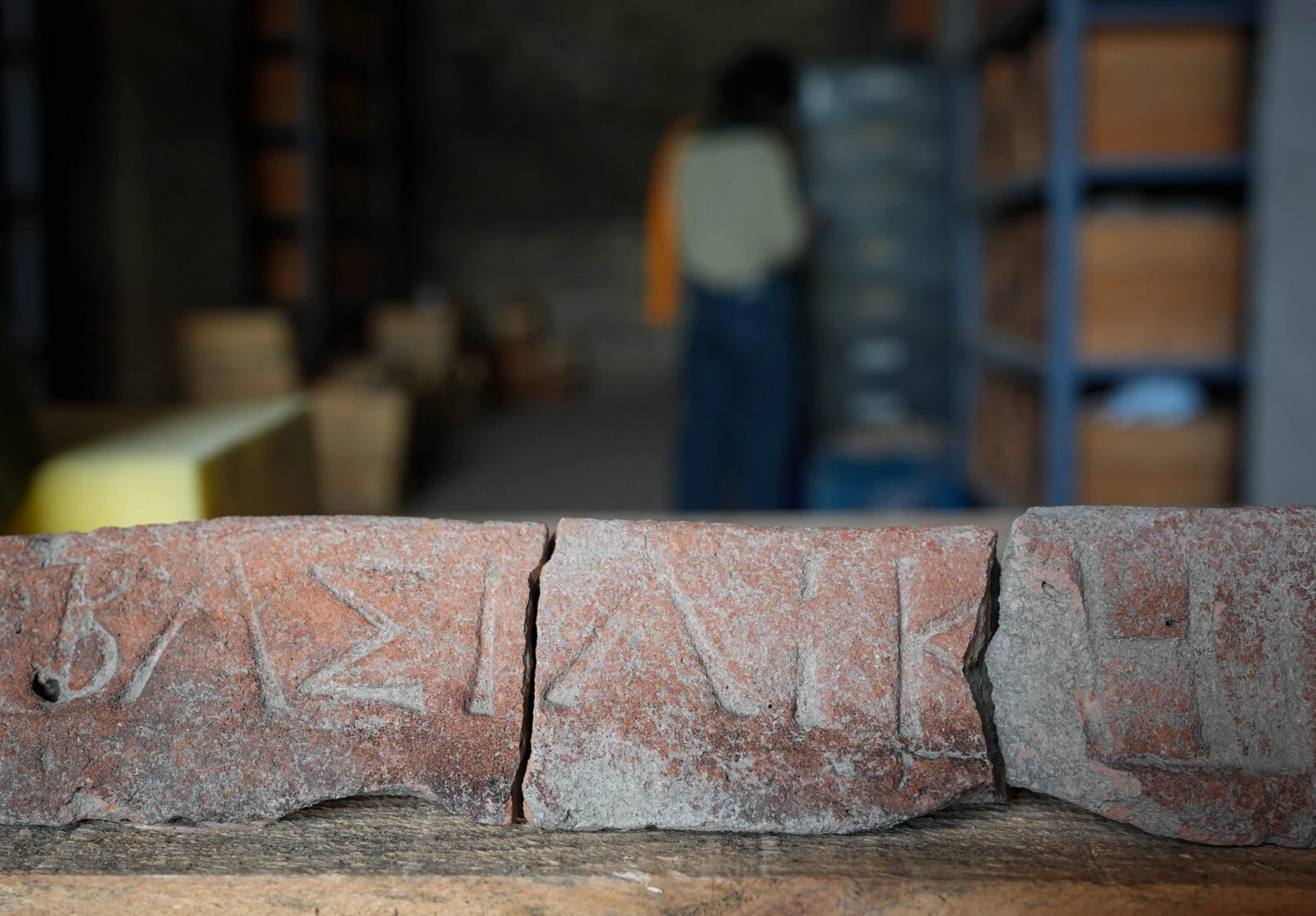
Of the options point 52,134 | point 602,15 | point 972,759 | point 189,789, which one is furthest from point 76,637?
point 602,15

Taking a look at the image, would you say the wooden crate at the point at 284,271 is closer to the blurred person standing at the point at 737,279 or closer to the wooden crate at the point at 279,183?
the wooden crate at the point at 279,183

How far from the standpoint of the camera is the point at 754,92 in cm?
415

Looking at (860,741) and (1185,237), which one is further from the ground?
A: (1185,237)

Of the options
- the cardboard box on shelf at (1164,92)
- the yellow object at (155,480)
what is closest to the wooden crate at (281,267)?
the cardboard box on shelf at (1164,92)

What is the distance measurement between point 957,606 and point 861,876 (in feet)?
0.91

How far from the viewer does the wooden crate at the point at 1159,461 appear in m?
3.14

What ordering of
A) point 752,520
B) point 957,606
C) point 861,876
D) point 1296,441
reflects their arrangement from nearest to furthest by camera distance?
point 861,876, point 957,606, point 752,520, point 1296,441

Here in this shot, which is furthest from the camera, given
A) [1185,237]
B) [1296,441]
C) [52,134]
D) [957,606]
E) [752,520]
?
[52,134]

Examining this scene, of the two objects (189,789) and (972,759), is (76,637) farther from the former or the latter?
(972,759)

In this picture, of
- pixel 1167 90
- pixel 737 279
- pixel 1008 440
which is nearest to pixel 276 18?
pixel 737 279

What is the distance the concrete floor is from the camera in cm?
517

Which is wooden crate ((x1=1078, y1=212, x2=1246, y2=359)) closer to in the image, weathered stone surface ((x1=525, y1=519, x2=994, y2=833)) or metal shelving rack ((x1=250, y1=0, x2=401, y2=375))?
weathered stone surface ((x1=525, y1=519, x2=994, y2=833))

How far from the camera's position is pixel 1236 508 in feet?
4.17

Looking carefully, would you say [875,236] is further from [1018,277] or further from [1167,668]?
[1167,668]
